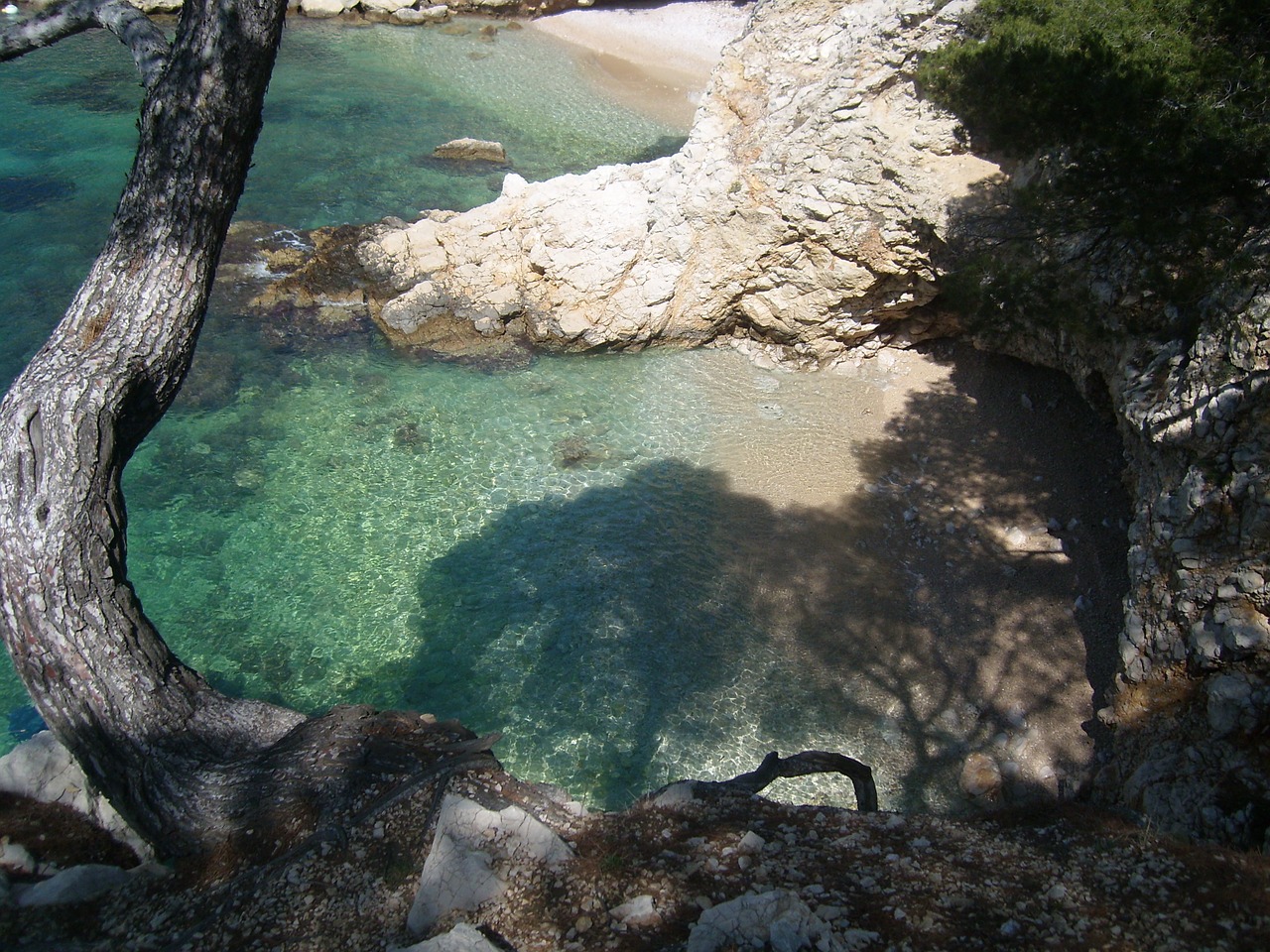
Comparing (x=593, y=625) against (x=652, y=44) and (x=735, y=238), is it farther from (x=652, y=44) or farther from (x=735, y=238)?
(x=652, y=44)

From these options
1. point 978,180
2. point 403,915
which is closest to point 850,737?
point 403,915

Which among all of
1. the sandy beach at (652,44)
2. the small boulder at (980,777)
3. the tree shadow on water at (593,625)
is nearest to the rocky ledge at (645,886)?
the small boulder at (980,777)

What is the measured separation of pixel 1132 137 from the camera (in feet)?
21.3

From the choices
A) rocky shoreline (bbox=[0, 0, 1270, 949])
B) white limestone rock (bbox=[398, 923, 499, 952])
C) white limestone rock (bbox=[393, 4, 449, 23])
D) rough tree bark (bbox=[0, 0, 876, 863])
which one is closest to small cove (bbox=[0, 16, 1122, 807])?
rocky shoreline (bbox=[0, 0, 1270, 949])

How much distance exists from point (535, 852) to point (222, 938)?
4.41 ft

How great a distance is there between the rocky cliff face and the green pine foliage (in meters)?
1.65

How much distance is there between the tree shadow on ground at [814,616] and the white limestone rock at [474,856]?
2.55 meters

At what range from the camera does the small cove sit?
689 centimetres

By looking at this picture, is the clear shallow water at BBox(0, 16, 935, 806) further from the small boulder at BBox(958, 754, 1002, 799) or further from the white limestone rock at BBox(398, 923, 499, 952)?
the white limestone rock at BBox(398, 923, 499, 952)

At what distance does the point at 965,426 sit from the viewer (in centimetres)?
983

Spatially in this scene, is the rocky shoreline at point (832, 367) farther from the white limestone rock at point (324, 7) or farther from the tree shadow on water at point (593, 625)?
the white limestone rock at point (324, 7)

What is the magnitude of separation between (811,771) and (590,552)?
3.85 m

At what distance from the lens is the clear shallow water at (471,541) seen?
6.89m

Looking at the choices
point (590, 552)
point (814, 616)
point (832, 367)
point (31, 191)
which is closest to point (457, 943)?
point (814, 616)
